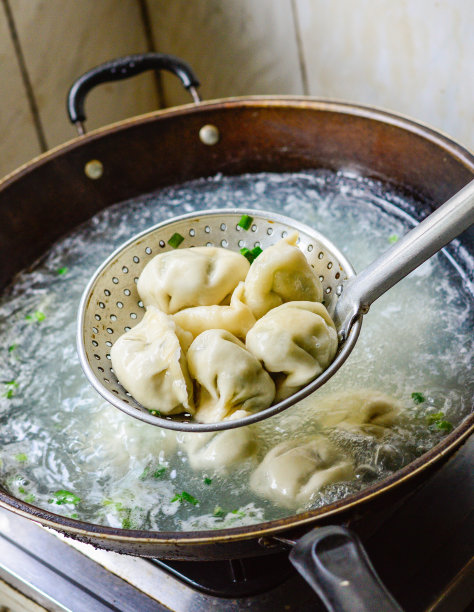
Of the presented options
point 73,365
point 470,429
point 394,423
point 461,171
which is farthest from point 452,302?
point 73,365

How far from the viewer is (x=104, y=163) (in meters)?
1.95

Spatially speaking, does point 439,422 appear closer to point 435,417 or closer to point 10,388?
point 435,417

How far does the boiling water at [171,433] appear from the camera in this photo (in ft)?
4.08

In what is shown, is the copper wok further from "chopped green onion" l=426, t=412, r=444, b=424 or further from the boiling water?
"chopped green onion" l=426, t=412, r=444, b=424

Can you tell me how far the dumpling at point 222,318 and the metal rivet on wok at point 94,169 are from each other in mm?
767

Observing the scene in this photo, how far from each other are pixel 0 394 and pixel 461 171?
1.18m

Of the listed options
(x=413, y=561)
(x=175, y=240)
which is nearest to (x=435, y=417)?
(x=413, y=561)

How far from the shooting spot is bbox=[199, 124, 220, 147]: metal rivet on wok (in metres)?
1.95

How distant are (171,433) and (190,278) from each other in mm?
319

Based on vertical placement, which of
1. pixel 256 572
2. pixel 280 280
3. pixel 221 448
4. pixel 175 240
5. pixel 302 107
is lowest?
pixel 256 572

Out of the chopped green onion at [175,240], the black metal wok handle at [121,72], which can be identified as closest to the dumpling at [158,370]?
the chopped green onion at [175,240]

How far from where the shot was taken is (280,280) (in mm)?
1299

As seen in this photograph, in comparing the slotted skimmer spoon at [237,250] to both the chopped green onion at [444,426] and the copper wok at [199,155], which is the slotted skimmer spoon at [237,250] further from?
the copper wok at [199,155]

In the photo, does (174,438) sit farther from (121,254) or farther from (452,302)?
(452,302)
